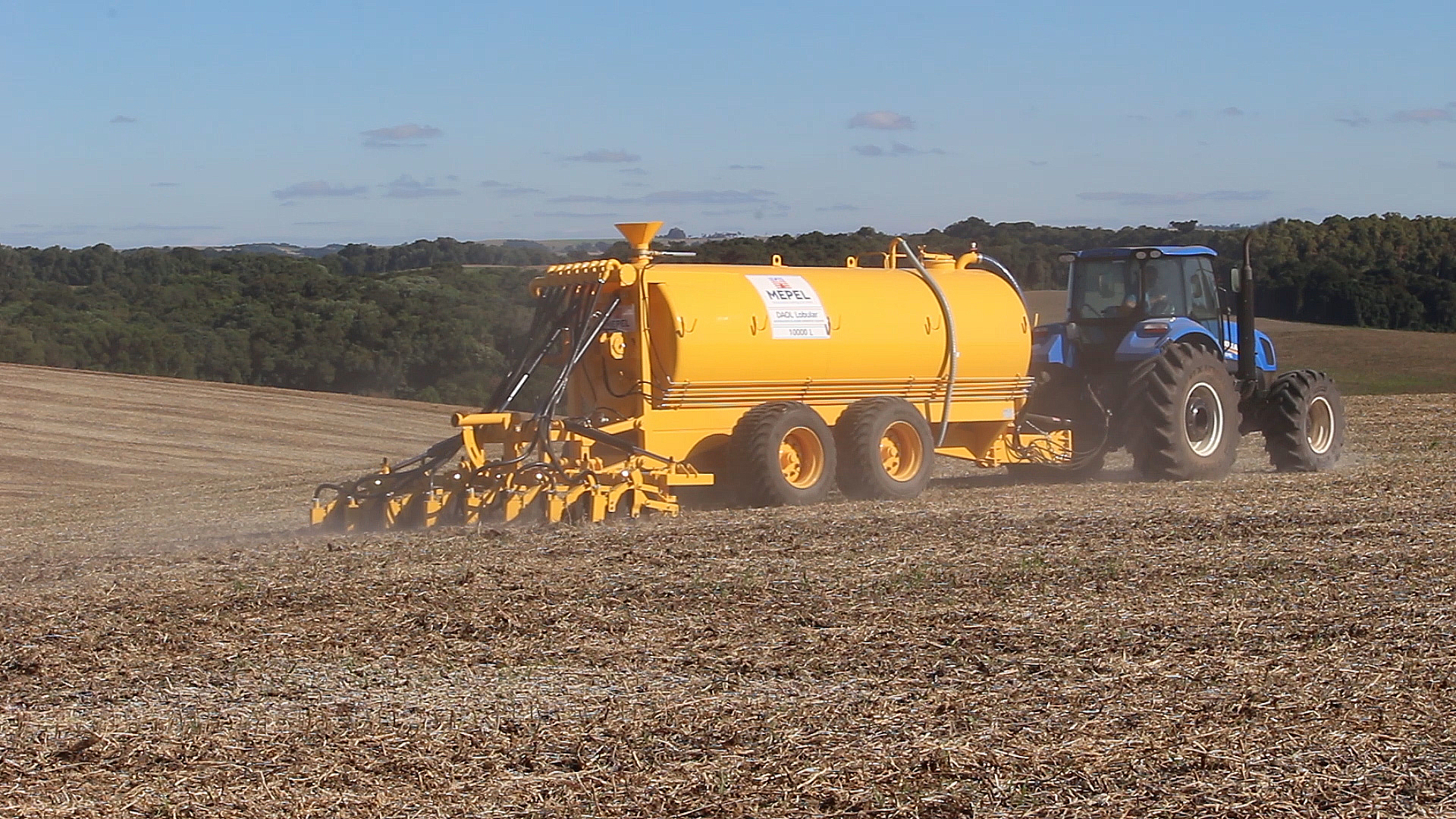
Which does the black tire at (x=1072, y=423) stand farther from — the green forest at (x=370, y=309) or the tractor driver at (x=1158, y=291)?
the green forest at (x=370, y=309)

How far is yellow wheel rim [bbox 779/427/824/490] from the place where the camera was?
12.1 meters

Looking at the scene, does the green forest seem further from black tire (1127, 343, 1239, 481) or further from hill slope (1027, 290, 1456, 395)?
black tire (1127, 343, 1239, 481)

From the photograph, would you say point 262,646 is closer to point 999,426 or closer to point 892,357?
point 892,357

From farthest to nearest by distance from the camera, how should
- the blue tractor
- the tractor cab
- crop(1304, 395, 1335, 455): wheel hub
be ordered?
crop(1304, 395, 1335, 455): wheel hub → the tractor cab → the blue tractor

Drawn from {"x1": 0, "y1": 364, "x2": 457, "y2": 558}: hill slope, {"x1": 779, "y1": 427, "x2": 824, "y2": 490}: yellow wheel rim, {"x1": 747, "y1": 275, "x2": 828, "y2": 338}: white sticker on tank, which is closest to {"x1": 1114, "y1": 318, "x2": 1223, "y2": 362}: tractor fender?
{"x1": 747, "y1": 275, "x2": 828, "y2": 338}: white sticker on tank

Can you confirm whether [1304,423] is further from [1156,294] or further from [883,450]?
[883,450]

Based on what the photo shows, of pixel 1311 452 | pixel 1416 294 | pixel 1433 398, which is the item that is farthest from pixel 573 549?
pixel 1416 294

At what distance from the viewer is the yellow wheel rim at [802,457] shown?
1205 centimetres

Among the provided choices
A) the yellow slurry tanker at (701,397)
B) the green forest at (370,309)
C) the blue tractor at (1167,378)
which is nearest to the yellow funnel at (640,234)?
the yellow slurry tanker at (701,397)

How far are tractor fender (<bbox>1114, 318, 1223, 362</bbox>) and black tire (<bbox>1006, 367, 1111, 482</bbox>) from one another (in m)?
0.65

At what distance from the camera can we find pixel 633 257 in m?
12.3

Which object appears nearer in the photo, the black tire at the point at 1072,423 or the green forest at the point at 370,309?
the black tire at the point at 1072,423

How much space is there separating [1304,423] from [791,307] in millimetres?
5065

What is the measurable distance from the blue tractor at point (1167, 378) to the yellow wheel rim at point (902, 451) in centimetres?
195
